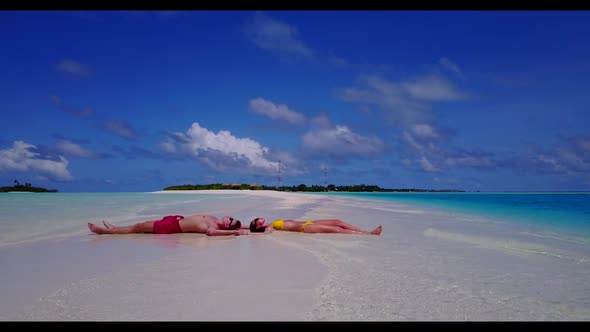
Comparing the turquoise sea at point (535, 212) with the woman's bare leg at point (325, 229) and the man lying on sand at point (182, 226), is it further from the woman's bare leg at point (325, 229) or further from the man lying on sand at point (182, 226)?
the man lying on sand at point (182, 226)

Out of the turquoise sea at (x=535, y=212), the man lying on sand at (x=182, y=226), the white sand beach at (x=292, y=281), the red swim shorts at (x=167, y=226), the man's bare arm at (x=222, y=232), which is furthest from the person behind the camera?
the turquoise sea at (x=535, y=212)

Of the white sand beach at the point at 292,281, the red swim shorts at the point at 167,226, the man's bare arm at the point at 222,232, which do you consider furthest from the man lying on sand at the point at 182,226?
the white sand beach at the point at 292,281

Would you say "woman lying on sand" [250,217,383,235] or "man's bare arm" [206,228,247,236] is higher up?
"woman lying on sand" [250,217,383,235]

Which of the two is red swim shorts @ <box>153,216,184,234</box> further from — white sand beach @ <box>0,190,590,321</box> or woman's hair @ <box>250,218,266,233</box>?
woman's hair @ <box>250,218,266,233</box>

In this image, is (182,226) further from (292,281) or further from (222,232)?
(292,281)

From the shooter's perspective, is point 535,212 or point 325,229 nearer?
point 325,229

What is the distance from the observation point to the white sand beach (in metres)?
3.01

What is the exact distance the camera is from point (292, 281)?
3932 mm

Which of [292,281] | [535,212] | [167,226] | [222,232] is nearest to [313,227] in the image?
[222,232]

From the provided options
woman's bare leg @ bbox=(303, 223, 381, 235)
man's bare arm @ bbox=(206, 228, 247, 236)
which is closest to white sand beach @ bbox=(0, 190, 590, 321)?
man's bare arm @ bbox=(206, 228, 247, 236)

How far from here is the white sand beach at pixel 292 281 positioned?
3.01m
